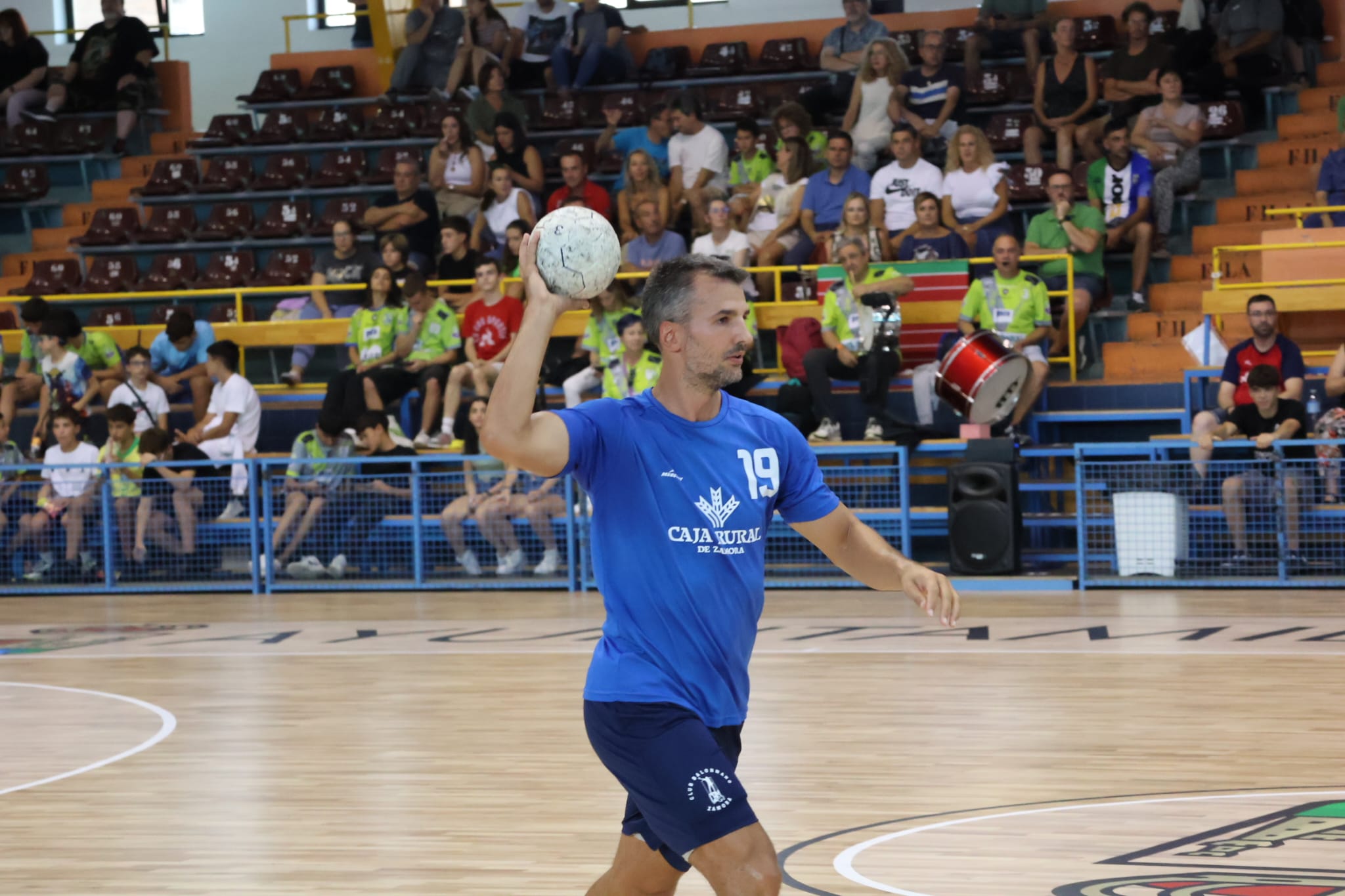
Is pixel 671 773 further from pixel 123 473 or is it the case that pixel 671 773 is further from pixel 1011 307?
pixel 123 473

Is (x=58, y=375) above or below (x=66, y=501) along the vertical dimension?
above

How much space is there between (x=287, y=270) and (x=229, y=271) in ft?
2.41

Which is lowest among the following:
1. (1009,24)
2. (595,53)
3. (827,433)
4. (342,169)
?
(827,433)

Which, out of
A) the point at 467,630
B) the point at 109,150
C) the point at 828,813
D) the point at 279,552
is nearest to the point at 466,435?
the point at 279,552

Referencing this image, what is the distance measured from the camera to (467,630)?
11.2 m

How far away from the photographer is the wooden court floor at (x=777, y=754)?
5.17m

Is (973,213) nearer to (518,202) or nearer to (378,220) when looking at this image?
(518,202)

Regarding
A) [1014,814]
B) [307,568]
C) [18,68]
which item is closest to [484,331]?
[307,568]

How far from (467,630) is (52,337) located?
612cm

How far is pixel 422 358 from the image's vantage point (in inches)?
578

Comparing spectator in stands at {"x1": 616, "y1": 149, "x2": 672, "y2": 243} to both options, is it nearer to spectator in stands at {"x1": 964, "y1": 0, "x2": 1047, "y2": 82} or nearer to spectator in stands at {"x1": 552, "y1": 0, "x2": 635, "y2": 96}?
spectator in stands at {"x1": 552, "y1": 0, "x2": 635, "y2": 96}

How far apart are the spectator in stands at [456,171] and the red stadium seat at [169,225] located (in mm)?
3451

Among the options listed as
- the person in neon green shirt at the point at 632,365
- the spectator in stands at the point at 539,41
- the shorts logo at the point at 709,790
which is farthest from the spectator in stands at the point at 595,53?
the shorts logo at the point at 709,790

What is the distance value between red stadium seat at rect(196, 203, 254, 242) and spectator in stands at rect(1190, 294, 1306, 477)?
10.7 meters
